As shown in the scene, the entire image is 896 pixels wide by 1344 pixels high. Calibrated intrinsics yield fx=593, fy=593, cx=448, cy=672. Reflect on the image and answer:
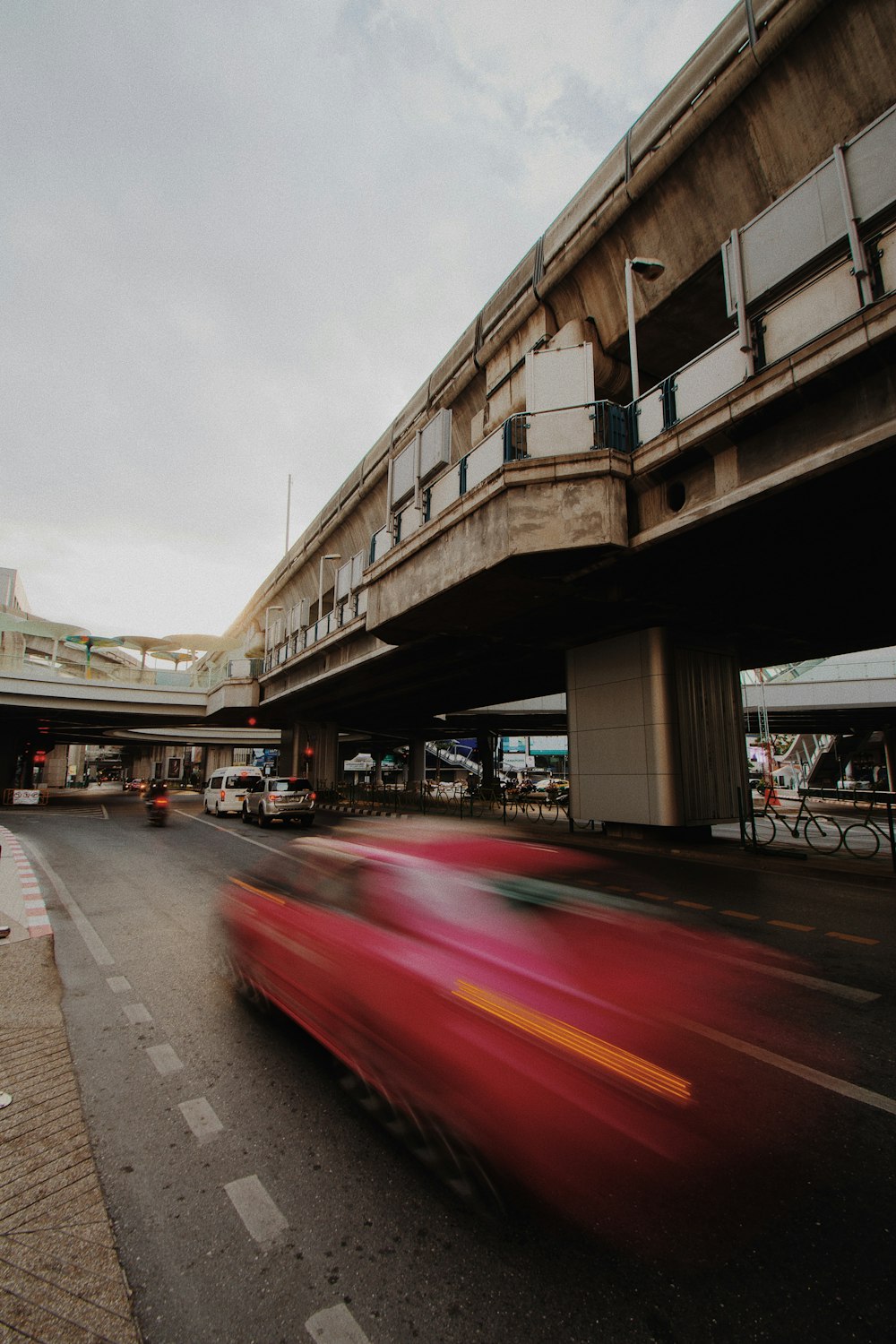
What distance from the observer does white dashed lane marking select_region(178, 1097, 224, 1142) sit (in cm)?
313

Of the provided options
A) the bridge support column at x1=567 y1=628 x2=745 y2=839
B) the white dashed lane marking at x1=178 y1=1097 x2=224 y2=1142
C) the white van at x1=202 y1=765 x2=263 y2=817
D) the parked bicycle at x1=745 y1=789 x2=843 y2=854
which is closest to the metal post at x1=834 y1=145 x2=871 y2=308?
the bridge support column at x1=567 y1=628 x2=745 y2=839

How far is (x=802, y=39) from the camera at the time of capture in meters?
8.62

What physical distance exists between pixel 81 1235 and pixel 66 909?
22.9ft

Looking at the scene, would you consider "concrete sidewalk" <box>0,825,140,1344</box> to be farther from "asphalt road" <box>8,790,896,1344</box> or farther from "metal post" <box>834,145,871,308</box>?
"metal post" <box>834,145,871,308</box>

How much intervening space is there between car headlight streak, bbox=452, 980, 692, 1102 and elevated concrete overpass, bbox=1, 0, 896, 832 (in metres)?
7.94

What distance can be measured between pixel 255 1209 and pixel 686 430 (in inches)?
406

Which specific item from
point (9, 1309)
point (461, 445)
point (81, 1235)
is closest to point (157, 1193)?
point (81, 1235)

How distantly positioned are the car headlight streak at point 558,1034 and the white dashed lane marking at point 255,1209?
115 cm

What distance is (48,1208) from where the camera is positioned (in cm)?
256

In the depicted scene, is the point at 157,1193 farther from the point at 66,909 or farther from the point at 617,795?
the point at 617,795

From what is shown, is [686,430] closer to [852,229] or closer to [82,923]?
[852,229]

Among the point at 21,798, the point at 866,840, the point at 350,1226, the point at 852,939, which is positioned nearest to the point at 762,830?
the point at 866,840

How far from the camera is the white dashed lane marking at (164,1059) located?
3814 mm

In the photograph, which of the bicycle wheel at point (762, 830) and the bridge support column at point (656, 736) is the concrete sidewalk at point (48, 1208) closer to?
the bridge support column at point (656, 736)
